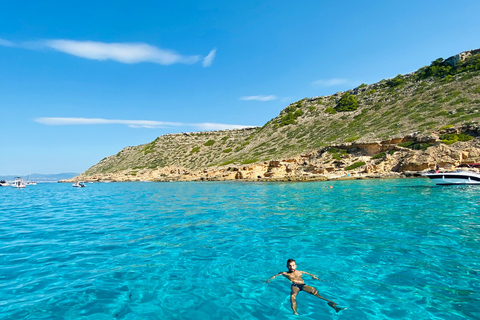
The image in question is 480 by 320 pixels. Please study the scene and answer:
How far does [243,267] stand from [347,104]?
283ft

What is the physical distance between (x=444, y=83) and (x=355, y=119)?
21.7 metres

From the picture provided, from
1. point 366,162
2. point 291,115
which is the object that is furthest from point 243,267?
point 291,115

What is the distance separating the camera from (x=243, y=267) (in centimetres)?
859

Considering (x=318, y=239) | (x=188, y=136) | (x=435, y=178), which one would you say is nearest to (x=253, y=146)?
(x=188, y=136)

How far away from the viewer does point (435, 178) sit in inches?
1172

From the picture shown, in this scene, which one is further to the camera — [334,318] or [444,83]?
[444,83]

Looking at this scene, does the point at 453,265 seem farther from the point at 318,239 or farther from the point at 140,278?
the point at 140,278

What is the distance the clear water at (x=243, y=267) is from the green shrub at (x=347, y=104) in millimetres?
73753

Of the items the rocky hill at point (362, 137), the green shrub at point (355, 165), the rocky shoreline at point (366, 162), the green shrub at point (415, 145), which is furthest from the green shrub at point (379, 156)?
the green shrub at point (415, 145)

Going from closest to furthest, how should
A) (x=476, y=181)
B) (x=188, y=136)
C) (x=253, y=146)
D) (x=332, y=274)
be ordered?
(x=332, y=274) → (x=476, y=181) → (x=253, y=146) → (x=188, y=136)

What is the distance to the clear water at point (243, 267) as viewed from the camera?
6.10 metres

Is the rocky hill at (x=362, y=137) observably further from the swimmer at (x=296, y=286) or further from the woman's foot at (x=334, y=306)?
the woman's foot at (x=334, y=306)

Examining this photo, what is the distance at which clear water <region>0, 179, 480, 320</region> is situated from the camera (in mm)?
6102

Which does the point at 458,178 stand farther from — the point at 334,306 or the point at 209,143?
the point at 209,143
